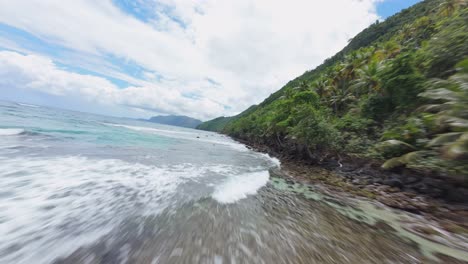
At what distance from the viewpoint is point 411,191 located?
9125mm

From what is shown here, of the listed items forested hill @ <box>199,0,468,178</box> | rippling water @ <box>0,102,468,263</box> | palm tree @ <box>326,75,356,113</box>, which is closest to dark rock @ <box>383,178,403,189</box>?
forested hill @ <box>199,0,468,178</box>

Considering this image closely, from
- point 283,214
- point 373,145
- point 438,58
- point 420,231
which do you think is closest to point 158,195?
point 283,214

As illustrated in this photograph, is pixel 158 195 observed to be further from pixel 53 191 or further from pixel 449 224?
pixel 449 224

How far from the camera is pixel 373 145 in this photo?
14281 millimetres

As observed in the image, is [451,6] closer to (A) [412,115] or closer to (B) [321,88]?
(B) [321,88]

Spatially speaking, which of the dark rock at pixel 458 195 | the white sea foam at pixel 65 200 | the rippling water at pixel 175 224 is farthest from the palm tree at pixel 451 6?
the white sea foam at pixel 65 200

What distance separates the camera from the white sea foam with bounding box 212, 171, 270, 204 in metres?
7.26

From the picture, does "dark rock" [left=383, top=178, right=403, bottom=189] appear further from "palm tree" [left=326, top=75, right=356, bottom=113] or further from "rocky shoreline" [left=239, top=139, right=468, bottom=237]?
"palm tree" [left=326, top=75, right=356, bottom=113]

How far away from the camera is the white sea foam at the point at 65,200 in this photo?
142 inches

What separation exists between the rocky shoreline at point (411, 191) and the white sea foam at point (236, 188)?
10.8 feet

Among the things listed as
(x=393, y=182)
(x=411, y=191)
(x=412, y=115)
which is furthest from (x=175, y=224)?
(x=412, y=115)

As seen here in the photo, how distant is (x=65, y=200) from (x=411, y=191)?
13670mm

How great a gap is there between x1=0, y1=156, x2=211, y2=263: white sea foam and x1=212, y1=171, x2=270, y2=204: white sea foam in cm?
181

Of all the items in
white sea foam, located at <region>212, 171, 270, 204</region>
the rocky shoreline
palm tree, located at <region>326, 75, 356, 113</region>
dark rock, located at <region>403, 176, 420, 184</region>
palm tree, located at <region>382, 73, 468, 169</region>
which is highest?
palm tree, located at <region>326, 75, 356, 113</region>
